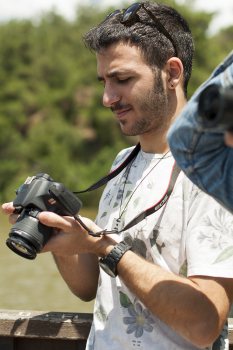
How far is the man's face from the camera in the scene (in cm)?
196

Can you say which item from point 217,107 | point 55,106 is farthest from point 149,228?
→ point 55,106

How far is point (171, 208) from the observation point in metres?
1.81

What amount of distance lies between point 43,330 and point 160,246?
0.65 m

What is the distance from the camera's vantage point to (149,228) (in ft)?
6.03

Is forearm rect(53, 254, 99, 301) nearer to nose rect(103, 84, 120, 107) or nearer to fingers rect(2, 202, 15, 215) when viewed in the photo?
fingers rect(2, 202, 15, 215)

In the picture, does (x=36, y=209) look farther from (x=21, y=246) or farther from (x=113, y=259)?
(x=113, y=259)

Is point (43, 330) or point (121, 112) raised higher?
point (121, 112)

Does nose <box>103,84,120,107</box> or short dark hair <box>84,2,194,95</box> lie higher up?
short dark hair <box>84,2,194,95</box>

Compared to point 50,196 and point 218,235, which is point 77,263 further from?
point 218,235

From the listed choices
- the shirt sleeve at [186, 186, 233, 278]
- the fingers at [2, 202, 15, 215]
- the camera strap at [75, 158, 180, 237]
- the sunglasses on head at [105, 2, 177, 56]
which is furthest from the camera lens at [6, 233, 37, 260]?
the sunglasses on head at [105, 2, 177, 56]

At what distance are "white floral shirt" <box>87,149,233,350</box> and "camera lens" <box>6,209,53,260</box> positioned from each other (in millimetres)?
200

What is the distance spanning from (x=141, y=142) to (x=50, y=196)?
39 centimetres

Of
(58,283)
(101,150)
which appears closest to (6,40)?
(101,150)

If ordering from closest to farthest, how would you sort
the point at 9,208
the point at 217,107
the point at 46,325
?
the point at 217,107
the point at 9,208
the point at 46,325
